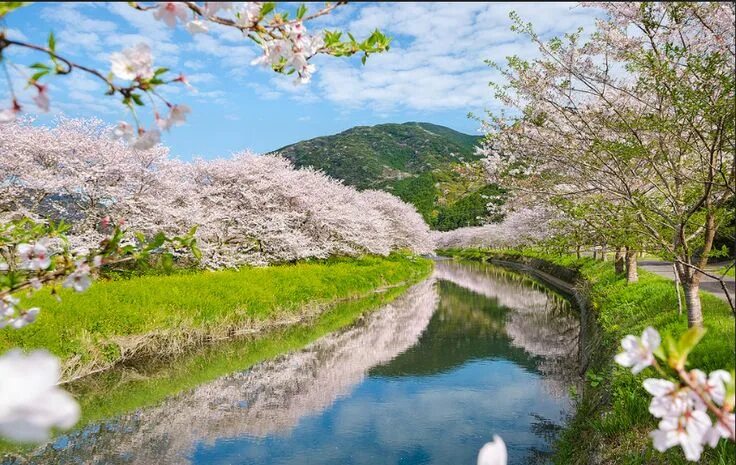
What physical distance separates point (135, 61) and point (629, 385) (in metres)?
9.19

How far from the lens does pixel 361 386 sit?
1392 centimetres

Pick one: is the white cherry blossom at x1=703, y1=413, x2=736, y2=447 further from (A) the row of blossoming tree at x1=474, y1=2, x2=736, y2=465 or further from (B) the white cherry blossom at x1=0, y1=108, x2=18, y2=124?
(A) the row of blossoming tree at x1=474, y1=2, x2=736, y2=465

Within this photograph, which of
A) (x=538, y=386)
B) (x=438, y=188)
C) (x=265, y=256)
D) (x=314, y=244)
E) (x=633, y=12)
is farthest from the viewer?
(x=438, y=188)

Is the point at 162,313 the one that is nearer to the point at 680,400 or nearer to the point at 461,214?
the point at 680,400

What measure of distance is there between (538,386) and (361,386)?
16.4 feet

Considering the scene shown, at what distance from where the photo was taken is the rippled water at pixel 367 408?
9.61 m

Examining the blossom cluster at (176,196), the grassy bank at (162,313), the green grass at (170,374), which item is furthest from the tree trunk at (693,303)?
the blossom cluster at (176,196)

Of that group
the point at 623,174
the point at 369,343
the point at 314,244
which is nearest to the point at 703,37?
the point at 623,174

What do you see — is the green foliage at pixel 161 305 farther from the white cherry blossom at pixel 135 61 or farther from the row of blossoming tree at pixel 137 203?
the white cherry blossom at pixel 135 61

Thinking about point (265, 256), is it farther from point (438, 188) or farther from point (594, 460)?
point (438, 188)

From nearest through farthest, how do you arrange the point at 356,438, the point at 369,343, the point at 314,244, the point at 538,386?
the point at 356,438 < the point at 538,386 < the point at 369,343 < the point at 314,244

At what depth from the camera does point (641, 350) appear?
1.88m

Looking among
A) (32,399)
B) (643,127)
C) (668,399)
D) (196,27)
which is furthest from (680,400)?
(643,127)

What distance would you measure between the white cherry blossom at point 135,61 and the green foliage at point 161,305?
19.5 feet
